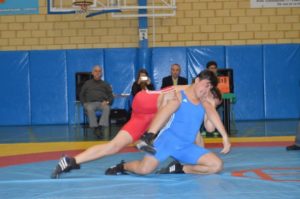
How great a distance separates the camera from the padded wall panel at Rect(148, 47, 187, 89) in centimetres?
1508

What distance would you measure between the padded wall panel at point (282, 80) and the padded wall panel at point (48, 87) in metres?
5.86

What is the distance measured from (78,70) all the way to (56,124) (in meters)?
1.68

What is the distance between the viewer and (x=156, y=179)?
561 centimetres

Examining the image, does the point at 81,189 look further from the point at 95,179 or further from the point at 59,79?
the point at 59,79

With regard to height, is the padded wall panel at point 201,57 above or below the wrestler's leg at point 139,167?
above

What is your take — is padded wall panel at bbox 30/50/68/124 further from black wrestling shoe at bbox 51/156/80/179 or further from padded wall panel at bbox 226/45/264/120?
black wrestling shoe at bbox 51/156/80/179

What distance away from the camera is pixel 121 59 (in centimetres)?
1512

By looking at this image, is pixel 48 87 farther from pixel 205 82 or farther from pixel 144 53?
pixel 205 82

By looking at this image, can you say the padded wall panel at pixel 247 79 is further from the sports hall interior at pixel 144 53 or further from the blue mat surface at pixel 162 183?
the blue mat surface at pixel 162 183

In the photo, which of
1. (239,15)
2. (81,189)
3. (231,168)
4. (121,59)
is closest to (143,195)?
(81,189)

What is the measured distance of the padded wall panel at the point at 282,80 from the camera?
15.1 m

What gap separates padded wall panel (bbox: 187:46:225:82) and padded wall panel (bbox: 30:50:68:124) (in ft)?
11.8

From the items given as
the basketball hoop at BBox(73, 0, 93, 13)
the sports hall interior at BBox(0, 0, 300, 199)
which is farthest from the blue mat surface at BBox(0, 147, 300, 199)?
the sports hall interior at BBox(0, 0, 300, 199)

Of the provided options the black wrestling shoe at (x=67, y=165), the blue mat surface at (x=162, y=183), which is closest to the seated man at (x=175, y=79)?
the blue mat surface at (x=162, y=183)
